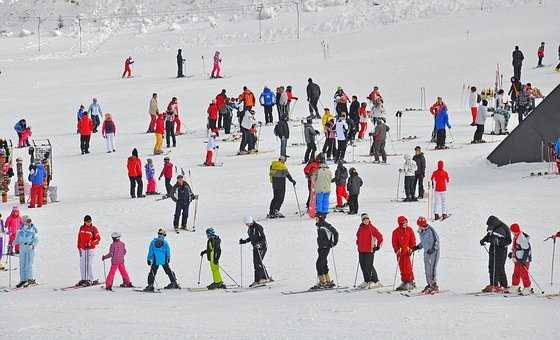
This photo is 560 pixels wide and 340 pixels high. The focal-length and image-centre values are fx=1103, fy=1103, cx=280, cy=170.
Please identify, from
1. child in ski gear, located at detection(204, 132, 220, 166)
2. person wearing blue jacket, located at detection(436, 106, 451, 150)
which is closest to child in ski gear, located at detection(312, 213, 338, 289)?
child in ski gear, located at detection(204, 132, 220, 166)

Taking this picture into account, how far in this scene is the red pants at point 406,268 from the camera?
1619 cm

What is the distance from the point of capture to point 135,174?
999 inches

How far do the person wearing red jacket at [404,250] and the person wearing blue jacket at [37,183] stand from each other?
37.1ft

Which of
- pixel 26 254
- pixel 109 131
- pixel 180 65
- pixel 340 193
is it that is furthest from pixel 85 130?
pixel 180 65

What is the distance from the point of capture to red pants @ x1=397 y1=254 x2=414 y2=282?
16188 mm

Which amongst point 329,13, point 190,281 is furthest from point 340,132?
point 329,13

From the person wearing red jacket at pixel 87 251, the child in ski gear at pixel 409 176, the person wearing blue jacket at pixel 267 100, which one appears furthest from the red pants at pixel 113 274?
the person wearing blue jacket at pixel 267 100

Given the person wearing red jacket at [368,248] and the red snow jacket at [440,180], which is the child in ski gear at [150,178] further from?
the person wearing red jacket at [368,248]

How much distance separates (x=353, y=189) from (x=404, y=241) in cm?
545

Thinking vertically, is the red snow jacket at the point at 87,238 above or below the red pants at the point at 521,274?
above

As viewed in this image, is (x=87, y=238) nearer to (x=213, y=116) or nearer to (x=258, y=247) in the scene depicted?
(x=258, y=247)

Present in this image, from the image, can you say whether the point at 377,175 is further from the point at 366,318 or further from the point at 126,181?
the point at 366,318

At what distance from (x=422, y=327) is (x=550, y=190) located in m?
11.0

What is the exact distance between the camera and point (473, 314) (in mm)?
14203
